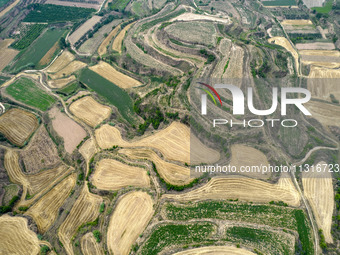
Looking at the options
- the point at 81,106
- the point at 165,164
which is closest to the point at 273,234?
the point at 165,164

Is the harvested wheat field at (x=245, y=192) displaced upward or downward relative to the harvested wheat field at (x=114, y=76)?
downward

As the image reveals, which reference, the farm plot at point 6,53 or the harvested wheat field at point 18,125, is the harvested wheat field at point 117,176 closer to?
the harvested wheat field at point 18,125

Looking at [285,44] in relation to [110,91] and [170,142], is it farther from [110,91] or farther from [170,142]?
[110,91]

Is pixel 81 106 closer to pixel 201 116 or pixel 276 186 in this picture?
pixel 201 116

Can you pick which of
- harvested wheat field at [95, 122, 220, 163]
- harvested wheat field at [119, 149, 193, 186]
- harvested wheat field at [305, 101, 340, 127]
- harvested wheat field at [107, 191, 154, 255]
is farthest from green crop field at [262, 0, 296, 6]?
harvested wheat field at [107, 191, 154, 255]

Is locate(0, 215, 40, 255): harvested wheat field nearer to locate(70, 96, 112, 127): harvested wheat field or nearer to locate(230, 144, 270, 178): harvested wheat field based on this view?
locate(70, 96, 112, 127): harvested wheat field

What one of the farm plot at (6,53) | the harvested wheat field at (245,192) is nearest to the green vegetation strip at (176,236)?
the harvested wheat field at (245,192)
